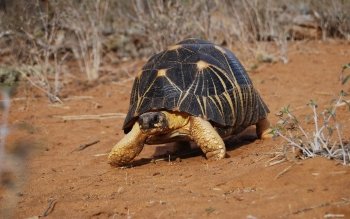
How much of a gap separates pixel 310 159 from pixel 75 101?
5709mm

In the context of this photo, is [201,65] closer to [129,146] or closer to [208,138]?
[208,138]

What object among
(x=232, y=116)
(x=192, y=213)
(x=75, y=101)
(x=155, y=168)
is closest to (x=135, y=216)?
(x=192, y=213)

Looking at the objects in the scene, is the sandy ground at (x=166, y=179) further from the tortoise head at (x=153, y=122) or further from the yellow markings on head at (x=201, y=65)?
the yellow markings on head at (x=201, y=65)

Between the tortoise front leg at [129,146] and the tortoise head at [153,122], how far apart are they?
7.6 inches

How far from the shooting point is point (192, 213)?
3.01 m

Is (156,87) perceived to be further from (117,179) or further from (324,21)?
(324,21)

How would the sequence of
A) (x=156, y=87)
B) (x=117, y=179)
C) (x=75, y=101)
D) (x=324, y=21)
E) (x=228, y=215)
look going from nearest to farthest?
(x=228, y=215)
(x=117, y=179)
(x=156, y=87)
(x=75, y=101)
(x=324, y=21)

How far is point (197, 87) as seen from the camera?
452 cm

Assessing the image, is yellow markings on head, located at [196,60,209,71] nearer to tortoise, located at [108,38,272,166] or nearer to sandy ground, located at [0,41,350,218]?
tortoise, located at [108,38,272,166]

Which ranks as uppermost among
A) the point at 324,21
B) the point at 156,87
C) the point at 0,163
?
the point at 324,21

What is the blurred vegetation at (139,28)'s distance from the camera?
9.06 m

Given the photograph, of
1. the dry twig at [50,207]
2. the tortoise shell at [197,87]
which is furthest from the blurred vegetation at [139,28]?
the dry twig at [50,207]

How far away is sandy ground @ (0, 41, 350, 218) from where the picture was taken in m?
2.93

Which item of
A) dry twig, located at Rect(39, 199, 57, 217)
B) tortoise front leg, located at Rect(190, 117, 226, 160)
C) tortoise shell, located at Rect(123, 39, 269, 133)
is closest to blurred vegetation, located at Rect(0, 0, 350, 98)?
tortoise shell, located at Rect(123, 39, 269, 133)
